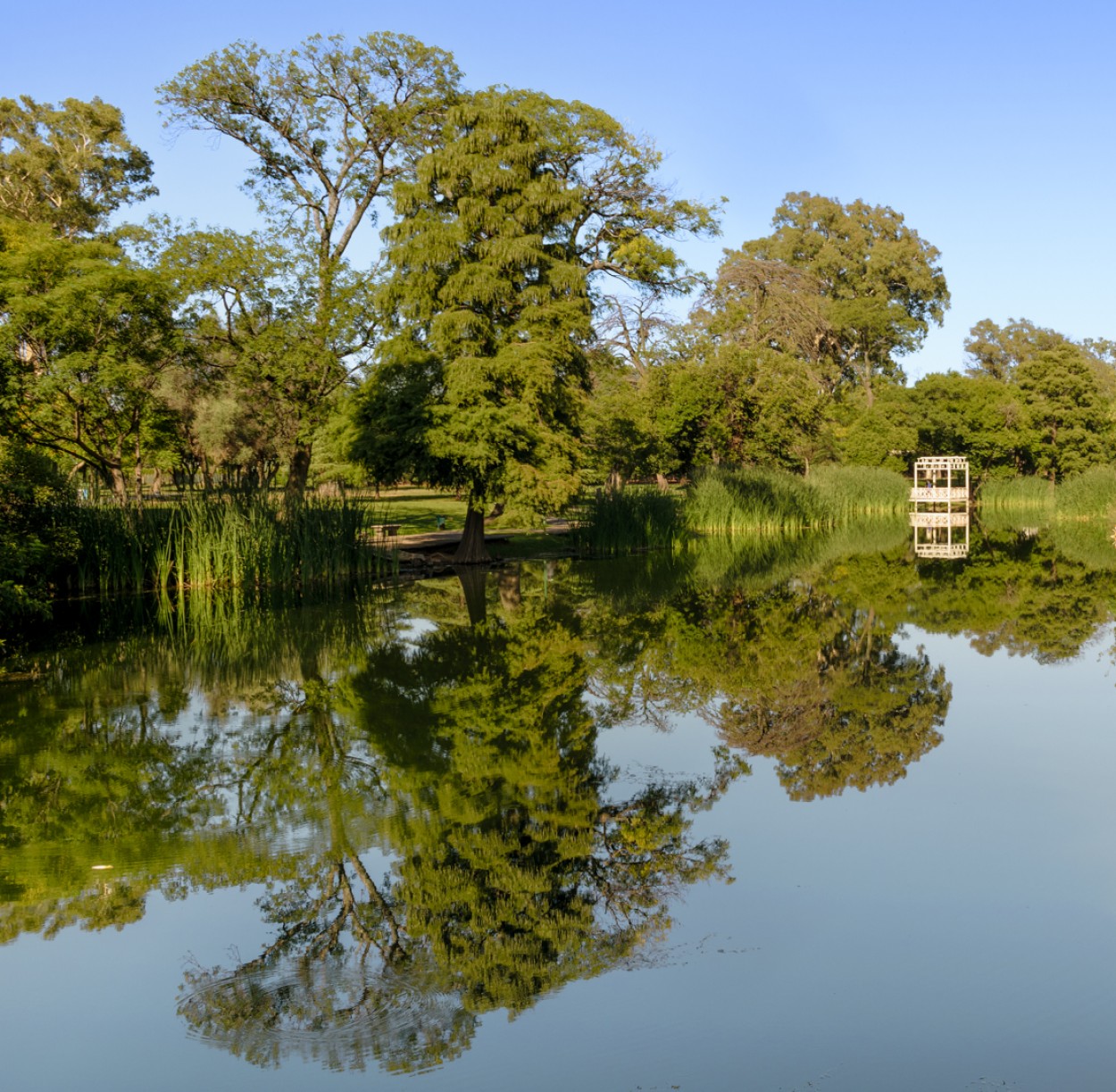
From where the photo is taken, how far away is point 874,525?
30.0 metres

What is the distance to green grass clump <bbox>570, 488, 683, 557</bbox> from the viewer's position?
2255 centimetres

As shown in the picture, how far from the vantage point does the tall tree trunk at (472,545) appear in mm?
19766

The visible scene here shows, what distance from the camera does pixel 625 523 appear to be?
75.1 ft

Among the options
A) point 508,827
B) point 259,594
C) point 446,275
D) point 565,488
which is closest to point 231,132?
point 446,275

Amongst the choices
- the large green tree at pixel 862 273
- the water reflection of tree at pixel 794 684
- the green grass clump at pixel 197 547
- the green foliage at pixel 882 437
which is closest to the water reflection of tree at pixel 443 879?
the water reflection of tree at pixel 794 684

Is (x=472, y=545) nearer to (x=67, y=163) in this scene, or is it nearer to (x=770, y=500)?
(x=770, y=500)

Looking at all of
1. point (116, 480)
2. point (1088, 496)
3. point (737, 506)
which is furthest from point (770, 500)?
point (116, 480)

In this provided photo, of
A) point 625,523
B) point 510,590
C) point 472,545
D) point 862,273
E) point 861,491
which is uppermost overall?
point 862,273

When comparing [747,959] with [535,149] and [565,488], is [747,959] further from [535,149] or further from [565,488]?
[535,149]

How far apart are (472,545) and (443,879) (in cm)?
1550

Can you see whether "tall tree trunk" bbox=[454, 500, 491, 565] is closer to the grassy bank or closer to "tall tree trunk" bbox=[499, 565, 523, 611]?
"tall tree trunk" bbox=[499, 565, 523, 611]

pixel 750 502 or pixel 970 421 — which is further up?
pixel 970 421

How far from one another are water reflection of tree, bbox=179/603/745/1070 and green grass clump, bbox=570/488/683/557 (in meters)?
14.7

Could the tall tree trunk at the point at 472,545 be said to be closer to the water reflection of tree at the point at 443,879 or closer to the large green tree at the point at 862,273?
the water reflection of tree at the point at 443,879
